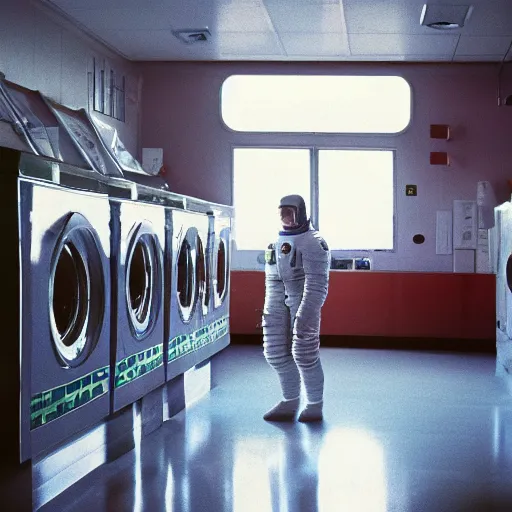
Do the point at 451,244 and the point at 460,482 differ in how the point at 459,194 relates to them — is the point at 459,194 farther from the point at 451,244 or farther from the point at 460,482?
the point at 460,482

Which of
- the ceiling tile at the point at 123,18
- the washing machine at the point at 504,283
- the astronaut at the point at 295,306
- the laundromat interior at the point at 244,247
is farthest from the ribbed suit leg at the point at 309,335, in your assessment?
the ceiling tile at the point at 123,18

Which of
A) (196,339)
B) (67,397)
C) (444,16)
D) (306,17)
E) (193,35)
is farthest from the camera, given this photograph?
(193,35)

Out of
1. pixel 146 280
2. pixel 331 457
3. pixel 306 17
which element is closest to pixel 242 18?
pixel 306 17

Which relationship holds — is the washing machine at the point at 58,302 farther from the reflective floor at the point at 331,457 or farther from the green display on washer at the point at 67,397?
the reflective floor at the point at 331,457

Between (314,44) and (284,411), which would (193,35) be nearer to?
(314,44)

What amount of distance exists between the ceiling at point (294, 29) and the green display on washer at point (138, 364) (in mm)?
2621

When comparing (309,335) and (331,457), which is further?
(309,335)

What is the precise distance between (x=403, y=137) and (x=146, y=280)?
164 inches

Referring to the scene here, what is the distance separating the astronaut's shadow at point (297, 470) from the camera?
3031 millimetres

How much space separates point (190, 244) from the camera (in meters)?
4.85

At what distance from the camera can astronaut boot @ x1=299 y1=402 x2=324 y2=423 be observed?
174 inches

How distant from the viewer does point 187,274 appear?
191 inches

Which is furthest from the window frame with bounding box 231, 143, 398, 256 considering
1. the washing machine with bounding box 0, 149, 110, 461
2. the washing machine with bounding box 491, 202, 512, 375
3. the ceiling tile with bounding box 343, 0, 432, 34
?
the washing machine with bounding box 0, 149, 110, 461

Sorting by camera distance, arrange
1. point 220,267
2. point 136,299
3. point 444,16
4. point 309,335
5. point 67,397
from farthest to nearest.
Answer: point 444,16 < point 220,267 < point 309,335 < point 136,299 < point 67,397
